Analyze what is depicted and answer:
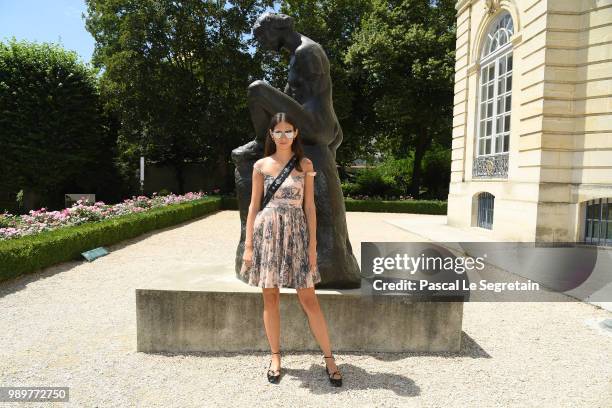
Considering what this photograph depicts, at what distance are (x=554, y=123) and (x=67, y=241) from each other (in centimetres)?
1051

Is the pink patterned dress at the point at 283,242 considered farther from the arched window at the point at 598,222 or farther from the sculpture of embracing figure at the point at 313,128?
the arched window at the point at 598,222

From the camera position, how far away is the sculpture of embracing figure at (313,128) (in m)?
4.04

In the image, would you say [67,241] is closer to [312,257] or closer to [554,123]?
[312,257]

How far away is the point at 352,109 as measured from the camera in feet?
86.9

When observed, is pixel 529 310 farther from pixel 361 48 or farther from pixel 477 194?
pixel 361 48

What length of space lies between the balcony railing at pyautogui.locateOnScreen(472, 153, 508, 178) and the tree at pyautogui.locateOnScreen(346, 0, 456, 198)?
10.3 meters

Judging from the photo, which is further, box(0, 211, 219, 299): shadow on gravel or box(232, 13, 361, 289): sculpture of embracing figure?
box(0, 211, 219, 299): shadow on gravel

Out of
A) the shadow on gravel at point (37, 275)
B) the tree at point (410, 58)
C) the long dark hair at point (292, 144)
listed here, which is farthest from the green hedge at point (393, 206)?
the long dark hair at point (292, 144)

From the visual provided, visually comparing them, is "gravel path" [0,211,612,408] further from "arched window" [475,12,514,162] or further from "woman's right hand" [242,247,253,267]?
"arched window" [475,12,514,162]

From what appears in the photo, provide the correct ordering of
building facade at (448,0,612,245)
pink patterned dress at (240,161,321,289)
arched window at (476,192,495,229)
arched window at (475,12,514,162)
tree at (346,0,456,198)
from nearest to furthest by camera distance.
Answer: pink patterned dress at (240,161,321,289), building facade at (448,0,612,245), arched window at (475,12,514,162), arched window at (476,192,495,229), tree at (346,0,456,198)

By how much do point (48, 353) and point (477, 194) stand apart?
41.1ft

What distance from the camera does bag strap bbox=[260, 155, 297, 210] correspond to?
3.18 metres

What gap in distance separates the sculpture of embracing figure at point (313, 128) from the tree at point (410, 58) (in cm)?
1996

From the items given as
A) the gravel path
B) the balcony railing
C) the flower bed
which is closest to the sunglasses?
the gravel path
